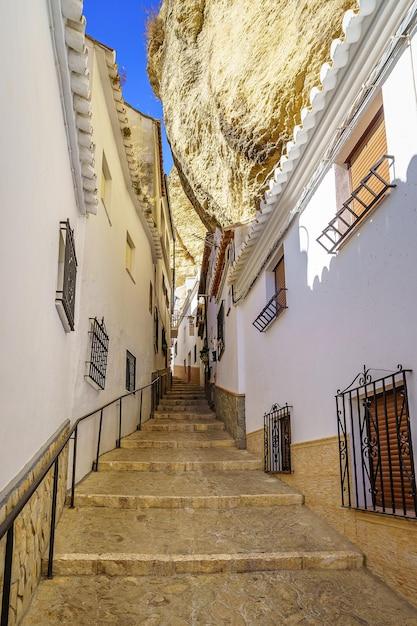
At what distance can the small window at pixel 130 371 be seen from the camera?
33.0 ft

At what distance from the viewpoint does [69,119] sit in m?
4.60

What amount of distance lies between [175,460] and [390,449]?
4262mm

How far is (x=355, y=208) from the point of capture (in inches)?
186

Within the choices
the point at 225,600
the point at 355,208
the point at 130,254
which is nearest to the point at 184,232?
the point at 130,254

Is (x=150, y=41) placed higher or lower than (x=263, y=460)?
higher

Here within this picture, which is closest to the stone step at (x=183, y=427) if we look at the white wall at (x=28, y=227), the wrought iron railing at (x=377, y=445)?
the white wall at (x=28, y=227)

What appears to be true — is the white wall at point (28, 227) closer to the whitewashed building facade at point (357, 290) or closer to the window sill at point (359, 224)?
the whitewashed building facade at point (357, 290)

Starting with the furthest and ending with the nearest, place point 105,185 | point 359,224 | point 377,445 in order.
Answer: point 105,185 < point 359,224 < point 377,445

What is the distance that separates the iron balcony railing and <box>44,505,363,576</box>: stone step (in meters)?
2.77

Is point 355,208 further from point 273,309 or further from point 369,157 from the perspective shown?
point 273,309

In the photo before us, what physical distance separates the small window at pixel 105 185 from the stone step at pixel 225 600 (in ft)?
18.1

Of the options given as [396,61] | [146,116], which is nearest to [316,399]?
[396,61]

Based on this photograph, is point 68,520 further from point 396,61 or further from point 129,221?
point 129,221

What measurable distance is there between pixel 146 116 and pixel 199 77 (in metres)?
3.62
